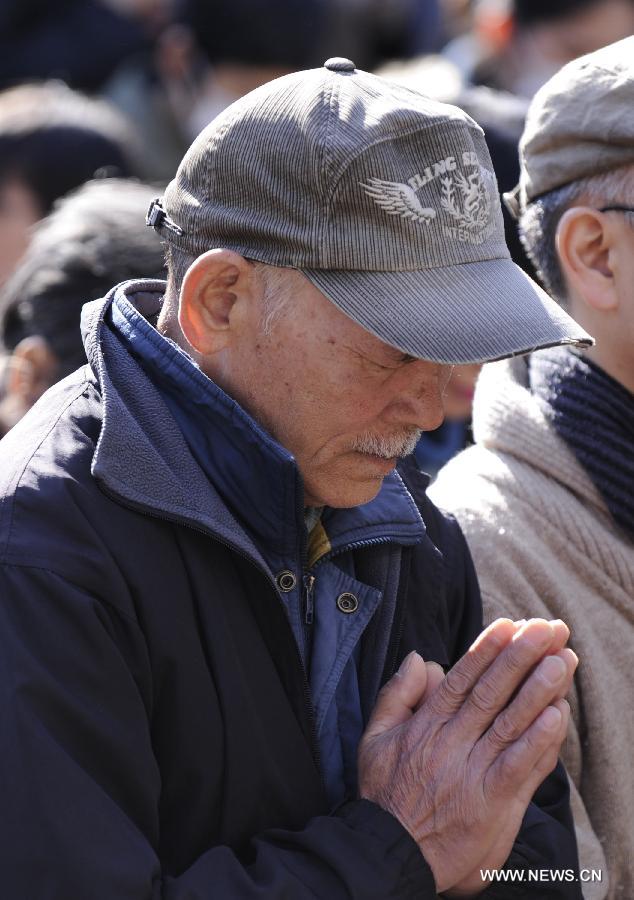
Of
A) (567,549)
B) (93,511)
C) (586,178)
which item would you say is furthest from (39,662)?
(586,178)

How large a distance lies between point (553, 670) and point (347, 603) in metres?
0.32

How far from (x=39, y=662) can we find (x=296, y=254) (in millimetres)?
645

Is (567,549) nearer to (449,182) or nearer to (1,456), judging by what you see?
(449,182)

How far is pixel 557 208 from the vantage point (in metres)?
2.67

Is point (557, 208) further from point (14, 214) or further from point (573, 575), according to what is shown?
point (14, 214)

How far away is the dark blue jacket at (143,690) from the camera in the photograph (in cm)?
161

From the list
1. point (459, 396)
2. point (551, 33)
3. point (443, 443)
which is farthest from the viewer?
point (551, 33)

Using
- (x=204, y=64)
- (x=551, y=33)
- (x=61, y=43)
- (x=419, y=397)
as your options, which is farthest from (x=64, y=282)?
(x=61, y=43)

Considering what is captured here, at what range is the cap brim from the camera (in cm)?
182

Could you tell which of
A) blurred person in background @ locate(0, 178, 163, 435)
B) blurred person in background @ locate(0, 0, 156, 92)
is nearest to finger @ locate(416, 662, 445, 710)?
blurred person in background @ locate(0, 178, 163, 435)

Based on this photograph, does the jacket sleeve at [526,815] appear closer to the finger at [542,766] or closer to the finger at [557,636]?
the finger at [542,766]

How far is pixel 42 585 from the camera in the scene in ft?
5.49

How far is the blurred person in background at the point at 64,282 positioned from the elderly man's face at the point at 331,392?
1143 mm

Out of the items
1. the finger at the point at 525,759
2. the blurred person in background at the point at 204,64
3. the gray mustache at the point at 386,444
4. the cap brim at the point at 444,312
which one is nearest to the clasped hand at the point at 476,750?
the finger at the point at 525,759
